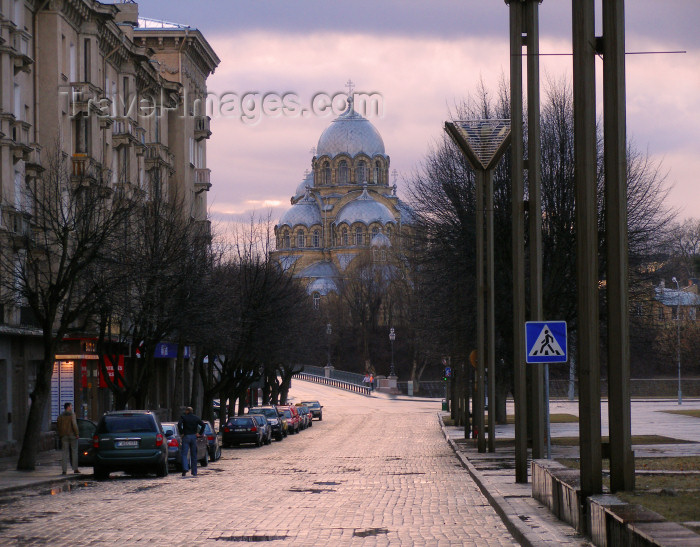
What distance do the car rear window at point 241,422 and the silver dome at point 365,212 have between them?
108959 millimetres

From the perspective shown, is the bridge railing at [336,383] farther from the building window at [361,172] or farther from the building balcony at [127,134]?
the building balcony at [127,134]

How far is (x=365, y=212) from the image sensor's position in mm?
156125

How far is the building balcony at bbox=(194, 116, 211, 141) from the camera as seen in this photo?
69.9m

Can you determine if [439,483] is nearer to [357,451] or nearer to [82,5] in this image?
[357,451]

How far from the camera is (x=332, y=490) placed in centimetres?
2230

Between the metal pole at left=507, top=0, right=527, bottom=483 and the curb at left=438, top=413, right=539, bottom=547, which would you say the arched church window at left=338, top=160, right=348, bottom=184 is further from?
the metal pole at left=507, top=0, right=527, bottom=483

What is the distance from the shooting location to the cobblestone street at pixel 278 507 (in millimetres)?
14328

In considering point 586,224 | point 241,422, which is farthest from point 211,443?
point 586,224

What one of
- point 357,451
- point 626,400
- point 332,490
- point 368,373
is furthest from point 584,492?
point 368,373

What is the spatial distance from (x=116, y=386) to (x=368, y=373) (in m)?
85.3

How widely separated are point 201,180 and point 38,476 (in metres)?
44.7

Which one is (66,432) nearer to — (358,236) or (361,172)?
(358,236)

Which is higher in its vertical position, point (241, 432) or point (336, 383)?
point (241, 432)

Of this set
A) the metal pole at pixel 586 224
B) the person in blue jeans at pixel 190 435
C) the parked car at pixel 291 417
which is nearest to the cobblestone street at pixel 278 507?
the person in blue jeans at pixel 190 435
